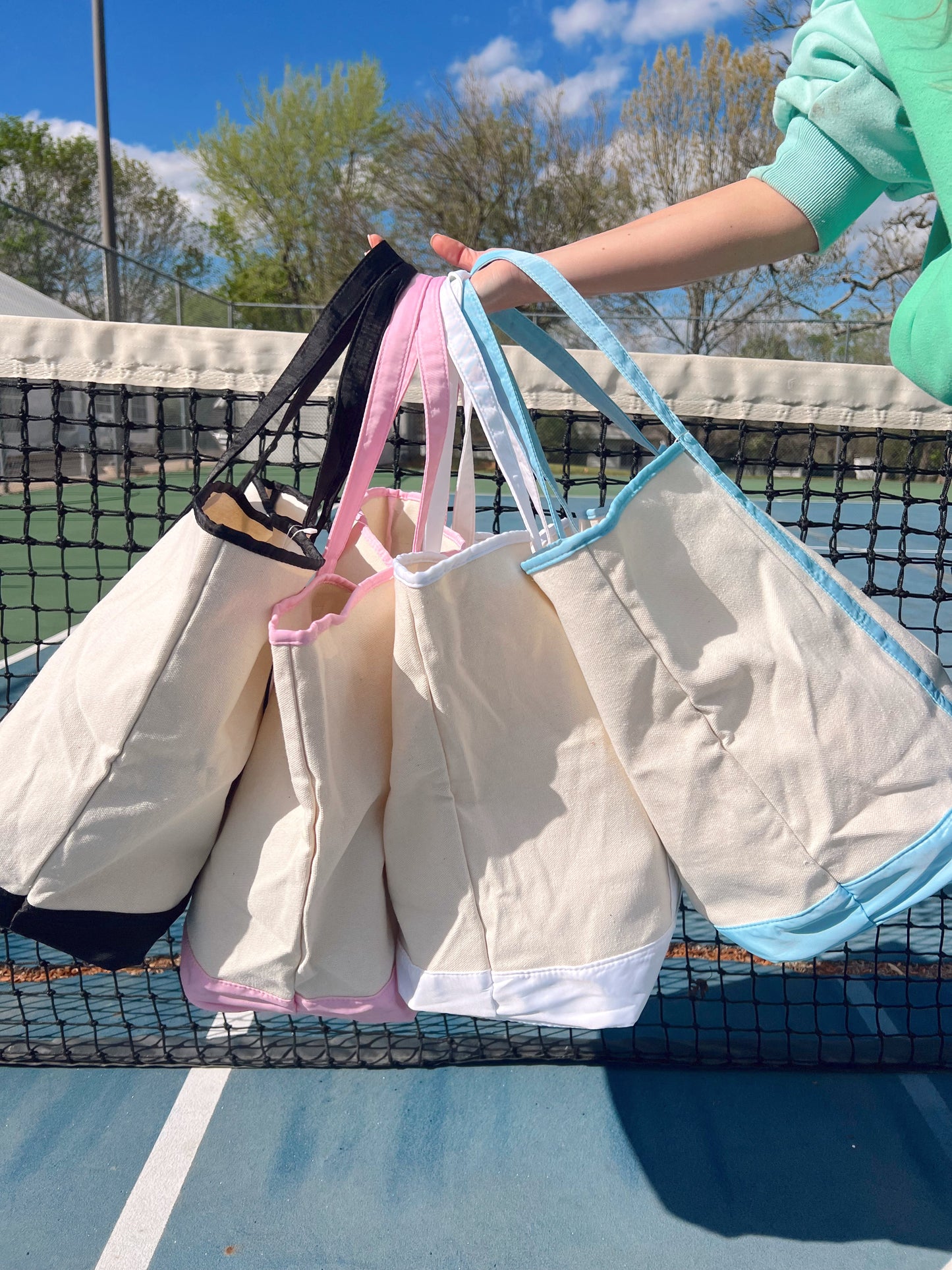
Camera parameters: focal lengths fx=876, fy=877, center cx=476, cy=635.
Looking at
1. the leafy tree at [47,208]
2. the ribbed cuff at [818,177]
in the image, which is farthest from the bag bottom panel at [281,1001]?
the leafy tree at [47,208]

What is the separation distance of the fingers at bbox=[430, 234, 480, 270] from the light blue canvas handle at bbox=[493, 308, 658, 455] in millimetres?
75

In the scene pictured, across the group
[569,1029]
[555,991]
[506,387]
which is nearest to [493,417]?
[506,387]

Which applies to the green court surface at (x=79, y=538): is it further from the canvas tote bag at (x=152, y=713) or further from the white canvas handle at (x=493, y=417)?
the canvas tote bag at (x=152, y=713)

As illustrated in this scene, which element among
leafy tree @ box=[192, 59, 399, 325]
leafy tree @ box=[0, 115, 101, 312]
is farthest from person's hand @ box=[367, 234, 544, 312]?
leafy tree @ box=[192, 59, 399, 325]

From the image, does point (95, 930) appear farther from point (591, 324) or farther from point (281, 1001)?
point (591, 324)

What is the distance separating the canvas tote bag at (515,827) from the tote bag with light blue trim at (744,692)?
41 millimetres

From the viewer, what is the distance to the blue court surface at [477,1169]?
1.30m

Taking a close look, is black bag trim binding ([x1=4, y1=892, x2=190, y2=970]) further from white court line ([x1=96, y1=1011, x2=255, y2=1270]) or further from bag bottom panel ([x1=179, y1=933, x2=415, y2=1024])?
white court line ([x1=96, y1=1011, x2=255, y2=1270])

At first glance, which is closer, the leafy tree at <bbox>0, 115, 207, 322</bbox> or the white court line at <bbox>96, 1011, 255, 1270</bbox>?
the white court line at <bbox>96, 1011, 255, 1270</bbox>

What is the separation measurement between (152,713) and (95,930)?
27 cm

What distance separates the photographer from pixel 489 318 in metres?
0.93

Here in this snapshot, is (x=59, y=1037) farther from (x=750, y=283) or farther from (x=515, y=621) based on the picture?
(x=750, y=283)

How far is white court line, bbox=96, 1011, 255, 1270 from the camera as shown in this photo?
129 cm

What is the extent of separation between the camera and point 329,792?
2.90ft
